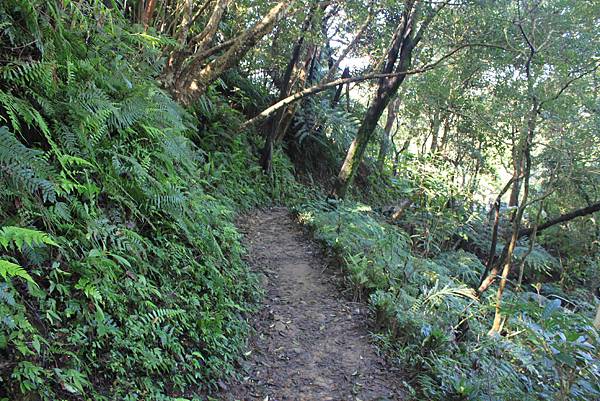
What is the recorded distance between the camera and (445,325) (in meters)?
4.91

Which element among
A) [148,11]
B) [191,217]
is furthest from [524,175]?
[148,11]

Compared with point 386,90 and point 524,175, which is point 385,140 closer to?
point 386,90

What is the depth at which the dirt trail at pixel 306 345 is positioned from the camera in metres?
3.83

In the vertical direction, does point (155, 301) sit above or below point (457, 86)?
below

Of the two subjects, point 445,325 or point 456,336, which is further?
point 456,336

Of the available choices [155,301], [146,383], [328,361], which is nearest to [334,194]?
[328,361]

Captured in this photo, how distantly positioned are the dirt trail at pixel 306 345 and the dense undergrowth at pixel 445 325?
0.97 ft

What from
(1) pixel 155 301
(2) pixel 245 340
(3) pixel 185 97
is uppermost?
(3) pixel 185 97

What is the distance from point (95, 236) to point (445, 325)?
4.03m

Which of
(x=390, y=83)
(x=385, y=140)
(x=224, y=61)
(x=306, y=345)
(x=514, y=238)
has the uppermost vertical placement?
(x=390, y=83)

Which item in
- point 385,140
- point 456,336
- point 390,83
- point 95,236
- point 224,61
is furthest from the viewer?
point 385,140

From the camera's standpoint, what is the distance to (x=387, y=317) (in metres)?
5.03

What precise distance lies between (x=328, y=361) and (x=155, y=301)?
2028 mm

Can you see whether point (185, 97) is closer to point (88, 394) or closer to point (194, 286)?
point (194, 286)
